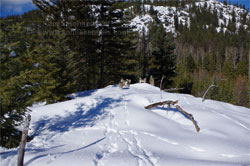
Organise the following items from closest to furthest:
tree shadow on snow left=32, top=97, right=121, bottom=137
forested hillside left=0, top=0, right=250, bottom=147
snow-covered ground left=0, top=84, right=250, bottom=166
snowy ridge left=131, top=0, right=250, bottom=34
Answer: snow-covered ground left=0, top=84, right=250, bottom=166 → forested hillside left=0, top=0, right=250, bottom=147 → tree shadow on snow left=32, top=97, right=121, bottom=137 → snowy ridge left=131, top=0, right=250, bottom=34

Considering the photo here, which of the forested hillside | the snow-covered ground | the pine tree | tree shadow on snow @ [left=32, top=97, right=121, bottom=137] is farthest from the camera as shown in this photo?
the pine tree

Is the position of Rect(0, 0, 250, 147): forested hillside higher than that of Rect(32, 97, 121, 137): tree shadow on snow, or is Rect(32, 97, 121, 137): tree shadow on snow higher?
Rect(0, 0, 250, 147): forested hillside

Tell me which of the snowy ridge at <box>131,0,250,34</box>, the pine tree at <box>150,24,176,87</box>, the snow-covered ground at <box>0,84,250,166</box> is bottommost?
the snow-covered ground at <box>0,84,250,166</box>

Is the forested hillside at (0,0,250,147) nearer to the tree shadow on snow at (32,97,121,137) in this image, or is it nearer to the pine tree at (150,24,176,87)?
the pine tree at (150,24,176,87)

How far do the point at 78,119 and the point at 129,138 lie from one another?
2.68m

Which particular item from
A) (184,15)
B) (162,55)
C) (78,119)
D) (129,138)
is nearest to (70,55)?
(78,119)

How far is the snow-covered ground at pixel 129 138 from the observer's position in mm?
3586

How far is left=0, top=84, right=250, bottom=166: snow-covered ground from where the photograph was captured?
3.59 metres

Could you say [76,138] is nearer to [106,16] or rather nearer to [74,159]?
[74,159]

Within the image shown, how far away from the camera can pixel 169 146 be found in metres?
4.43

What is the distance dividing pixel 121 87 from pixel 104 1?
8507 mm

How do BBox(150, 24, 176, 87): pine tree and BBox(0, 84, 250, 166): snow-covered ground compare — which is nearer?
BBox(0, 84, 250, 166): snow-covered ground

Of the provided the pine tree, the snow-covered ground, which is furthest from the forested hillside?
the snow-covered ground

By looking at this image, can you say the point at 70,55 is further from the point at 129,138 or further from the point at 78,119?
the point at 129,138
